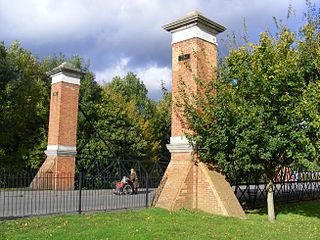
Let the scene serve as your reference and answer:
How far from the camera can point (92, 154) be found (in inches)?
927

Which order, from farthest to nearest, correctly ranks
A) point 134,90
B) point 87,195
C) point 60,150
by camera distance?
point 134,90, point 60,150, point 87,195

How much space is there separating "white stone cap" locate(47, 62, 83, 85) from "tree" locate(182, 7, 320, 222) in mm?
8517

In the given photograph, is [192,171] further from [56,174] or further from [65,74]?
[65,74]

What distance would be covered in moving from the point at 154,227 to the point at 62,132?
10.5 metres

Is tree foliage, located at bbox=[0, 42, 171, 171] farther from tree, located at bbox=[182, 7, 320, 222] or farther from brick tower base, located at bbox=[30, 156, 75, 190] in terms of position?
tree, located at bbox=[182, 7, 320, 222]

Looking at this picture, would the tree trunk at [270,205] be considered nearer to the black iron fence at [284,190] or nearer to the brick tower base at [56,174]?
the black iron fence at [284,190]

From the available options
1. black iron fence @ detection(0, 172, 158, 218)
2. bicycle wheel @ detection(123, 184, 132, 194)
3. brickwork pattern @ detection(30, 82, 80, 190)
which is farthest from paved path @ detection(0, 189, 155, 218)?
brickwork pattern @ detection(30, 82, 80, 190)

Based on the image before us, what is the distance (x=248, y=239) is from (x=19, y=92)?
19095 millimetres

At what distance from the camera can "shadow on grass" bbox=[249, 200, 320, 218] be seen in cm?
1309

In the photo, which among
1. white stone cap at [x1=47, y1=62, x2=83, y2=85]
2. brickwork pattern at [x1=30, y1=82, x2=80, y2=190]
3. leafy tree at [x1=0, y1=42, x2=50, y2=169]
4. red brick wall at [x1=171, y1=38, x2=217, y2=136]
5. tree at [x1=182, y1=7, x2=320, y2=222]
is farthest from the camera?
leafy tree at [x1=0, y1=42, x2=50, y2=169]

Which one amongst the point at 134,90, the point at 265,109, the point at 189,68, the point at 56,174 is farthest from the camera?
the point at 134,90

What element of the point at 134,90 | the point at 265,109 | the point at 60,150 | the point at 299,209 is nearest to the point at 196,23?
the point at 265,109

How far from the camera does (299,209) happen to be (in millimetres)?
14016

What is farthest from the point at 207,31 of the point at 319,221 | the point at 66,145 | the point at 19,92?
the point at 19,92
